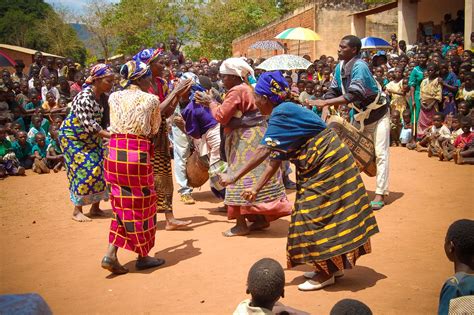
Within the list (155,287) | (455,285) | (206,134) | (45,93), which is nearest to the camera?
(455,285)

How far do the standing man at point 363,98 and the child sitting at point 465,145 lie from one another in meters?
3.57

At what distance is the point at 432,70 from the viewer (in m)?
11.5

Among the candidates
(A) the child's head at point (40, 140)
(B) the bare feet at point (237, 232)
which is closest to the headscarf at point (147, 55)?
(B) the bare feet at point (237, 232)

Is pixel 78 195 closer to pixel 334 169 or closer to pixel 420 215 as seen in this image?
pixel 334 169

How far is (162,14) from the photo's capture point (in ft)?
138

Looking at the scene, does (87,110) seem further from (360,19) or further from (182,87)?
(360,19)

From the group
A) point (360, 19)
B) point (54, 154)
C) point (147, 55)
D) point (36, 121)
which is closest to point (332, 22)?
point (360, 19)

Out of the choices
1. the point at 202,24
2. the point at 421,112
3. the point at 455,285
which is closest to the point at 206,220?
the point at 455,285

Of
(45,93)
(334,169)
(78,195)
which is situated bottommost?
(78,195)

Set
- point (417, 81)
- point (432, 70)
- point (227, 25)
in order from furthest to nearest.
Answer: point (227, 25) → point (417, 81) → point (432, 70)

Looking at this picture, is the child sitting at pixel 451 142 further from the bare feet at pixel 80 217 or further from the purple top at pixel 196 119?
the bare feet at pixel 80 217

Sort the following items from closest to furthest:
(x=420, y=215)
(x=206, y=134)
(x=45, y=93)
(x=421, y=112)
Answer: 1. (x=420, y=215)
2. (x=206, y=134)
3. (x=421, y=112)
4. (x=45, y=93)

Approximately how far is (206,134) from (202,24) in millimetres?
33239

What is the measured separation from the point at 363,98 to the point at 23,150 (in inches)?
313
